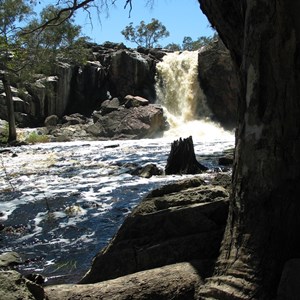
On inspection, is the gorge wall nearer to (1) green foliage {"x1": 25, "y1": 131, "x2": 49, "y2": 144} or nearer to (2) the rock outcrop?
(1) green foliage {"x1": 25, "y1": 131, "x2": 49, "y2": 144}

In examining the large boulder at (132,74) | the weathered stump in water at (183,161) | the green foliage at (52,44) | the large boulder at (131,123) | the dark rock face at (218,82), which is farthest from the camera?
the large boulder at (132,74)

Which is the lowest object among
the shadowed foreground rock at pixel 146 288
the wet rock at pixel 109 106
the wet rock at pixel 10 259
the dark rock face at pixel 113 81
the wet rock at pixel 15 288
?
the wet rock at pixel 10 259

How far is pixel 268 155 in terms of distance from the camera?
3.27 m

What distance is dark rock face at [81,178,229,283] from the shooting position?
390cm

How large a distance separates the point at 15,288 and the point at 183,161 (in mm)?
10800

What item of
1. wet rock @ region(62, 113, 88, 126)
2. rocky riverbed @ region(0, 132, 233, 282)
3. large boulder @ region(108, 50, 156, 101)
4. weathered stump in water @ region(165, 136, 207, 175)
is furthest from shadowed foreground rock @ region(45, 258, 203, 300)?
large boulder @ region(108, 50, 156, 101)

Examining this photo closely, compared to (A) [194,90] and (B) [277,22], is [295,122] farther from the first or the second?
(A) [194,90]

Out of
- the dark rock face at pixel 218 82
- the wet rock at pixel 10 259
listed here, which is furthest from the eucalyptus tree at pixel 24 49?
the wet rock at pixel 10 259

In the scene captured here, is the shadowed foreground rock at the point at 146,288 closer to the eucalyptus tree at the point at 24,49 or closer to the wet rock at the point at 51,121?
the eucalyptus tree at the point at 24,49

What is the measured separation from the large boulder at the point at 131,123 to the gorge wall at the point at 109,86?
3.83 meters

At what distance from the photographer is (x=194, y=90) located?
104ft

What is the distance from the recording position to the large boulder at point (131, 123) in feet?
88.6

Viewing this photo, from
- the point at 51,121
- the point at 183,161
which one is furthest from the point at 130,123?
the point at 183,161

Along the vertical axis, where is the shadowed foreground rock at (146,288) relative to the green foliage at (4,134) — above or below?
below
